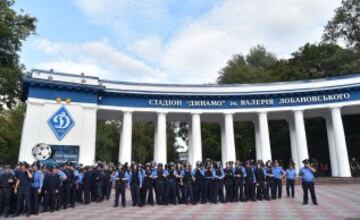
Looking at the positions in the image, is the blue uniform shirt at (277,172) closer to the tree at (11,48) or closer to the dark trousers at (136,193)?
the dark trousers at (136,193)

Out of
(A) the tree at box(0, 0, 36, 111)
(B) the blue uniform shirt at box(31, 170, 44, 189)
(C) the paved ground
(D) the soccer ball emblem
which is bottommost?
(C) the paved ground

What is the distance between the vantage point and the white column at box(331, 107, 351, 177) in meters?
22.5

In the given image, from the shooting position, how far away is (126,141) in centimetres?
2267

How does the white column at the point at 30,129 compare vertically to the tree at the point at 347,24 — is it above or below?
below

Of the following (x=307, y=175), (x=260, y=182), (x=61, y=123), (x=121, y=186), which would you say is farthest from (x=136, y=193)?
(x=61, y=123)

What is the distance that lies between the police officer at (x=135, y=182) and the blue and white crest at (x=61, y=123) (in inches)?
369

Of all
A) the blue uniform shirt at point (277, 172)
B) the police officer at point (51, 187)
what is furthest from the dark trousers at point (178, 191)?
the police officer at point (51, 187)

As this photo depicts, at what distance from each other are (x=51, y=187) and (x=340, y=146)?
2030cm

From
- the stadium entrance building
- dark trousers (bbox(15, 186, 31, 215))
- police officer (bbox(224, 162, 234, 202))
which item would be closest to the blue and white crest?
the stadium entrance building

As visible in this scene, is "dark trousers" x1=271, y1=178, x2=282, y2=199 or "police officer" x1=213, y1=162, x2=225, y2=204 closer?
"police officer" x1=213, y1=162, x2=225, y2=204

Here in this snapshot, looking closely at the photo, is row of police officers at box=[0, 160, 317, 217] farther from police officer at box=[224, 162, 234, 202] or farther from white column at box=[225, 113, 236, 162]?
white column at box=[225, 113, 236, 162]

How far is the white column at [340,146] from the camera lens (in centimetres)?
2250

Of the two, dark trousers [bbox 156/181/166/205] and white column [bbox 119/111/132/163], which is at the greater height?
white column [bbox 119/111/132/163]

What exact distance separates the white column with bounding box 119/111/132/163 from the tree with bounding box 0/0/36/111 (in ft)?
26.8
